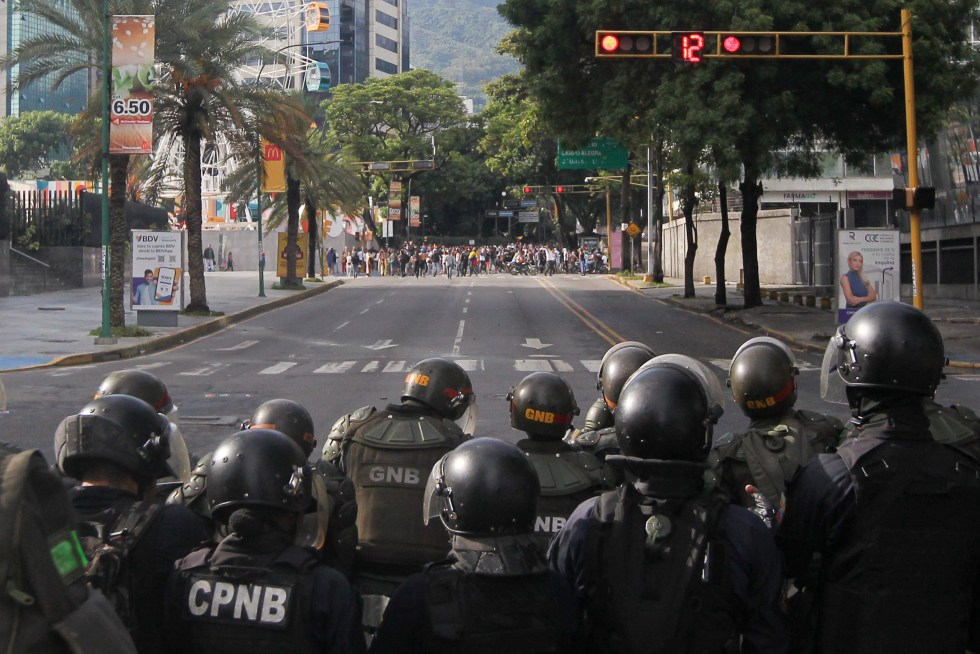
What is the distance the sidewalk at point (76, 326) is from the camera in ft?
73.1

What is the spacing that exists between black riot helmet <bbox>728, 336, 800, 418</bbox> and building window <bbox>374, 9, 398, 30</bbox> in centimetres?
13812

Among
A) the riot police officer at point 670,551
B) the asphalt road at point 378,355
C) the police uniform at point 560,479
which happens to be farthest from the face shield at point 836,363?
the asphalt road at point 378,355

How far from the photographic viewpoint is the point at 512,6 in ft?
95.5

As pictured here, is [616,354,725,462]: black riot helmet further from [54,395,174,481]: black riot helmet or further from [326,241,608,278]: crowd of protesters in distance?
[326,241,608,278]: crowd of protesters in distance

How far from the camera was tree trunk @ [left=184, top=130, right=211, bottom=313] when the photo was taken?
32.0 m

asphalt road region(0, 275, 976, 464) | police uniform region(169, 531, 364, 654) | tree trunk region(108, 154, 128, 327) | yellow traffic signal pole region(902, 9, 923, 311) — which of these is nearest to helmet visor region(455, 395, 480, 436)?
police uniform region(169, 531, 364, 654)

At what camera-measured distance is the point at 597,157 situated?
4688cm

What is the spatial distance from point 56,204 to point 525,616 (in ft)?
132

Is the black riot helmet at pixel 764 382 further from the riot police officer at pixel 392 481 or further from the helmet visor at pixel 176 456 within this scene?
the helmet visor at pixel 176 456

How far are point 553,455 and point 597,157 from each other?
42.9 m

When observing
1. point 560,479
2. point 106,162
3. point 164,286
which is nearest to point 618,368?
point 560,479

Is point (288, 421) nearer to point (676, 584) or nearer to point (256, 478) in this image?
point (256, 478)

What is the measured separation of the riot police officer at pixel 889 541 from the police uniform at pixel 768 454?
903 mm

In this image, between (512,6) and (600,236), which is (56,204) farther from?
(600,236)
